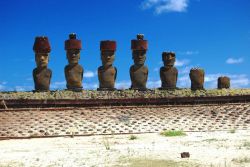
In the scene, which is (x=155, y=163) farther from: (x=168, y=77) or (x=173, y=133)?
(x=168, y=77)

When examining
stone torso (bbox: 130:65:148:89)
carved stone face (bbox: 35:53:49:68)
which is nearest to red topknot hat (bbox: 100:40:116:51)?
stone torso (bbox: 130:65:148:89)

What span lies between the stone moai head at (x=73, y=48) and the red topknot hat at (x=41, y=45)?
1.09 m

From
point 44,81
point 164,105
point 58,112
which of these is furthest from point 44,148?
point 44,81

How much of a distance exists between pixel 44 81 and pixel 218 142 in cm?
1309

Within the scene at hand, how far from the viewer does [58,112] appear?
826 inches

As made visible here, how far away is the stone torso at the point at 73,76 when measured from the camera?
88.9 feet

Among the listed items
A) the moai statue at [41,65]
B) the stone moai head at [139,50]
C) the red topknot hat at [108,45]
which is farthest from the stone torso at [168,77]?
the moai statue at [41,65]

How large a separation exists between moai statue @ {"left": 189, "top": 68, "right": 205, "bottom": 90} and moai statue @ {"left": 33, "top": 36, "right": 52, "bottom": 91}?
8.12m

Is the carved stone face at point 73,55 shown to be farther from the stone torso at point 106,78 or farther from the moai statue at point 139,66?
the moai statue at point 139,66

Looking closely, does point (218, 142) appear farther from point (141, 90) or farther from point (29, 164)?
point (141, 90)

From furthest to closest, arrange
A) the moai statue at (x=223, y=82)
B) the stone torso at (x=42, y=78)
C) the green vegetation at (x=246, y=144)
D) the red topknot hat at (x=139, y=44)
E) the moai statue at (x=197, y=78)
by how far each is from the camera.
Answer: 1. the moai statue at (x=223, y=82)
2. the moai statue at (x=197, y=78)
3. the red topknot hat at (x=139, y=44)
4. the stone torso at (x=42, y=78)
5. the green vegetation at (x=246, y=144)

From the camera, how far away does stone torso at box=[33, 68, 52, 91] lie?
2658cm

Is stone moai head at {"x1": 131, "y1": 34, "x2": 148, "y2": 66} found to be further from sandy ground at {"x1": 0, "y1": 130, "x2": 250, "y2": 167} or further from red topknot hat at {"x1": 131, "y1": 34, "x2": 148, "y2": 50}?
sandy ground at {"x1": 0, "y1": 130, "x2": 250, "y2": 167}

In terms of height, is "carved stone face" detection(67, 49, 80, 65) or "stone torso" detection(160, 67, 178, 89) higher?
"carved stone face" detection(67, 49, 80, 65)
